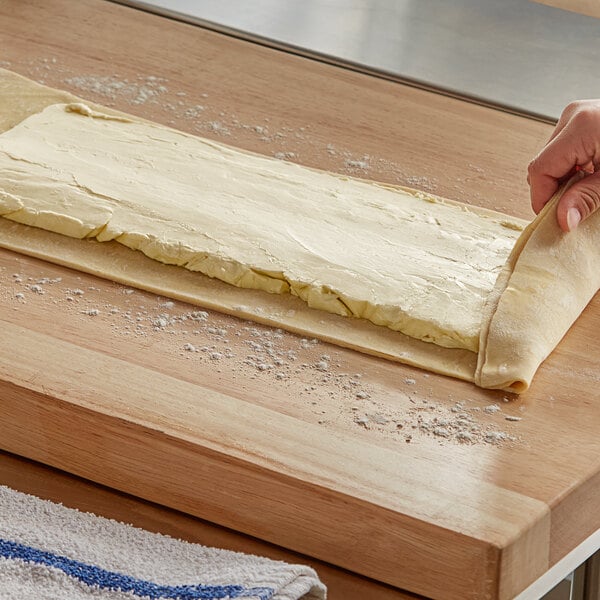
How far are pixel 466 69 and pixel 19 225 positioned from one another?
0.91 m

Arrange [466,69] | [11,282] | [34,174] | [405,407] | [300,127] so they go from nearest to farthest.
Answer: [405,407]
[11,282]
[34,174]
[300,127]
[466,69]

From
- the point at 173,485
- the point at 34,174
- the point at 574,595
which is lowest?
the point at 574,595

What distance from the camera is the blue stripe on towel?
34.6 inches

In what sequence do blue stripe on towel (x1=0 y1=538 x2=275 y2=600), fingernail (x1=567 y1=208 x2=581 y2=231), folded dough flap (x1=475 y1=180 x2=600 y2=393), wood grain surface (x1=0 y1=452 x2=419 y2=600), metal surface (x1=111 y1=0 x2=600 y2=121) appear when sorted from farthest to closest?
metal surface (x1=111 y1=0 x2=600 y2=121) < fingernail (x1=567 y1=208 x2=581 y2=231) < folded dough flap (x1=475 y1=180 x2=600 y2=393) < wood grain surface (x1=0 y1=452 x2=419 y2=600) < blue stripe on towel (x1=0 y1=538 x2=275 y2=600)

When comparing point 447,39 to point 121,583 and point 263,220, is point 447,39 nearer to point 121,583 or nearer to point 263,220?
point 263,220

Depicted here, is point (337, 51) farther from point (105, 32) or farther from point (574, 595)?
point (574, 595)

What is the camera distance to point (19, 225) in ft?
4.45

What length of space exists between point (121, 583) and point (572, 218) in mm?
722

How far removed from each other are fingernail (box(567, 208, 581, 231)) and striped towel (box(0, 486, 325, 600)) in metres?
A: 0.60

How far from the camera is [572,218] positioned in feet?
4.22

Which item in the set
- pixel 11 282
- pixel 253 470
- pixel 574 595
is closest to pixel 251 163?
pixel 11 282

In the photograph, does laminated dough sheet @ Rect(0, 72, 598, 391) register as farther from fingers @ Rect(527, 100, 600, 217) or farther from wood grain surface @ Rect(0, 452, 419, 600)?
wood grain surface @ Rect(0, 452, 419, 600)

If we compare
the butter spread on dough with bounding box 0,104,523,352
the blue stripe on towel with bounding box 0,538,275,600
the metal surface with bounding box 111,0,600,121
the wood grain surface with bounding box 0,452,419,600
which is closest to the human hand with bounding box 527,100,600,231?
the butter spread on dough with bounding box 0,104,523,352

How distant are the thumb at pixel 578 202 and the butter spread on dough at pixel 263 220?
0.10 metres
